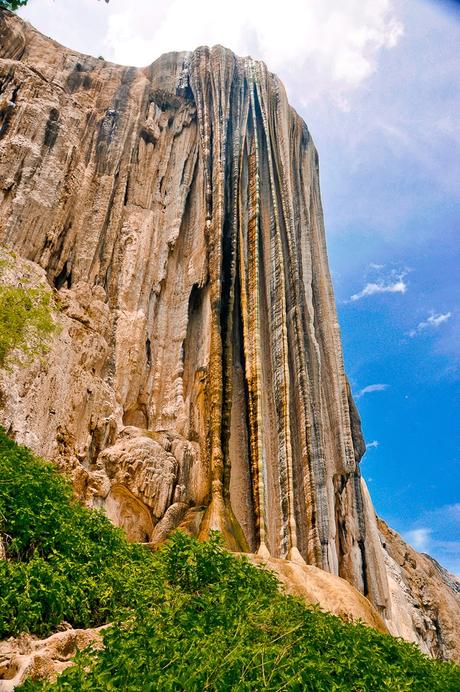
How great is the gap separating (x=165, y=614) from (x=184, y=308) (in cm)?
1367

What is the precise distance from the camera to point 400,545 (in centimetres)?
2970

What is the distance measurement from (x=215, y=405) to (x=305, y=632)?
388 inches

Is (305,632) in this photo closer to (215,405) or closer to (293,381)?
(215,405)

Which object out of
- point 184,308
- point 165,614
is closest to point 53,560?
point 165,614

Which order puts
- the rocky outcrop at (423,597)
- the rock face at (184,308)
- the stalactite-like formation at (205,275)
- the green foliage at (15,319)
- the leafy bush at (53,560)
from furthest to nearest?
the rocky outcrop at (423,597) → the stalactite-like formation at (205,275) → the rock face at (184,308) → the green foliage at (15,319) → the leafy bush at (53,560)

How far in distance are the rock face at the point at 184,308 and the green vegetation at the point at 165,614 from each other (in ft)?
14.7

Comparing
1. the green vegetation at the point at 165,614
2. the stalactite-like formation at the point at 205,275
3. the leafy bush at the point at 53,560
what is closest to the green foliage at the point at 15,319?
the green vegetation at the point at 165,614

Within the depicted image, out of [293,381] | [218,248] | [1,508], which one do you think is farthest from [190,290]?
[1,508]

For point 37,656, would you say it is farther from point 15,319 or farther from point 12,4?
point 12,4

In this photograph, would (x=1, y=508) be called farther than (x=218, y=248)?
No

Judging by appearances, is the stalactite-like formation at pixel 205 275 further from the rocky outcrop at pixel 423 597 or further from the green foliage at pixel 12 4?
the rocky outcrop at pixel 423 597

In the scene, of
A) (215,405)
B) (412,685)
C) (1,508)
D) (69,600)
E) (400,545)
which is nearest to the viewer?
(412,685)

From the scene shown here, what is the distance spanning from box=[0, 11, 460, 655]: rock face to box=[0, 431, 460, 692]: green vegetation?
4467mm

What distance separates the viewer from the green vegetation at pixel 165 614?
4.65 metres
